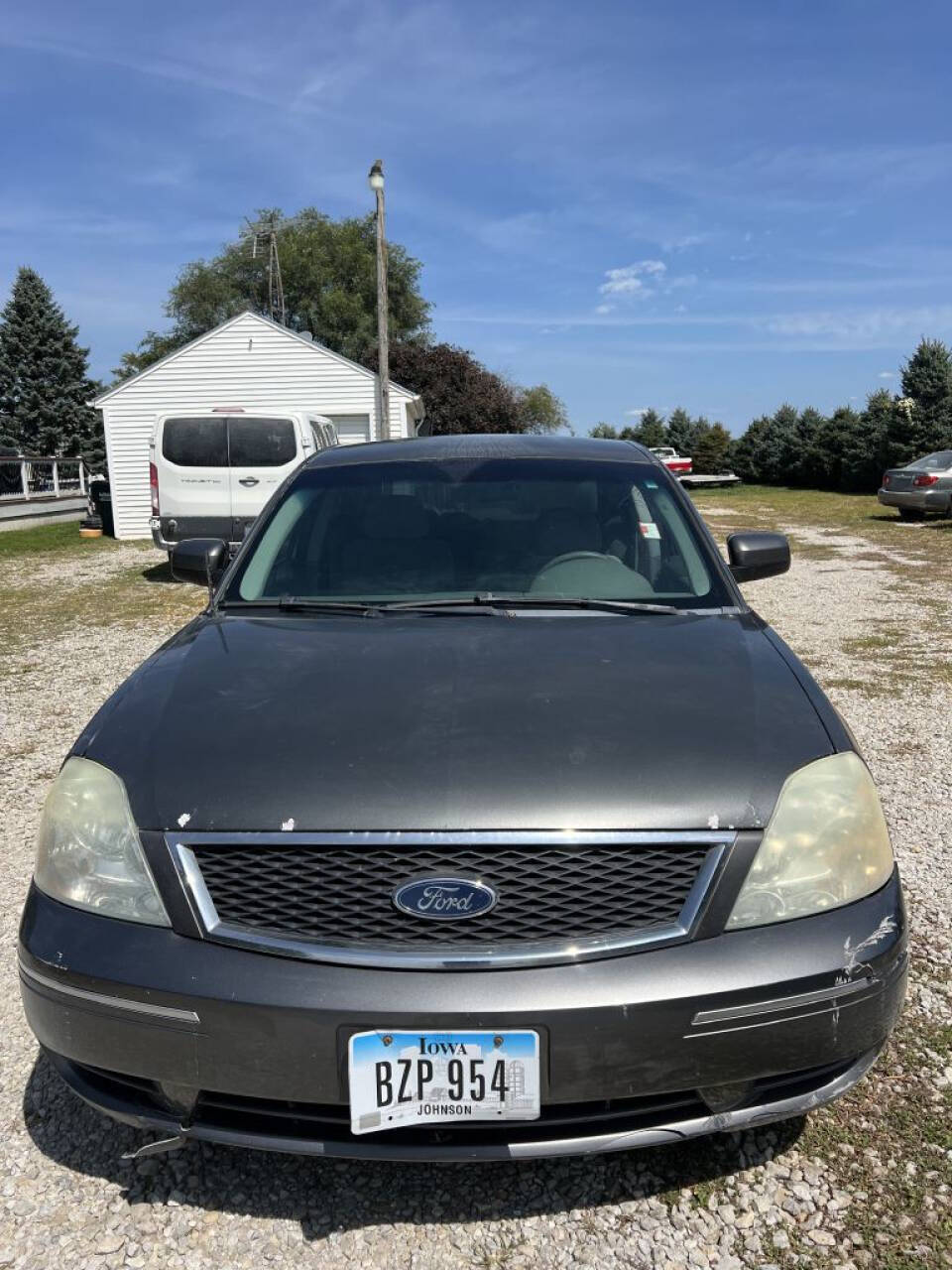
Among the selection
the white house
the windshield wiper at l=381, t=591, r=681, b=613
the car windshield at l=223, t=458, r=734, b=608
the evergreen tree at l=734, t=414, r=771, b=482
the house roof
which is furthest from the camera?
the evergreen tree at l=734, t=414, r=771, b=482

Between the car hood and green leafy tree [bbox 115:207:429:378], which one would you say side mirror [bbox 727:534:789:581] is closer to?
the car hood

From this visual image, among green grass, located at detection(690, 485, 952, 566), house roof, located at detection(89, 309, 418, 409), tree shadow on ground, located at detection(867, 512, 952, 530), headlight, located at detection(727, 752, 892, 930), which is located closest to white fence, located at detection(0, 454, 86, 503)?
house roof, located at detection(89, 309, 418, 409)

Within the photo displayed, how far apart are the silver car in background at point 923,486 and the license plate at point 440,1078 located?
62.2ft

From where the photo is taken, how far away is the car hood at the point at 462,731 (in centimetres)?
177

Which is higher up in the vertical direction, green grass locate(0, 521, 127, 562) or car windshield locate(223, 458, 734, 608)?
car windshield locate(223, 458, 734, 608)

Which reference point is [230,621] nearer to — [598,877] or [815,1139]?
[598,877]

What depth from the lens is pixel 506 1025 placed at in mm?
1611

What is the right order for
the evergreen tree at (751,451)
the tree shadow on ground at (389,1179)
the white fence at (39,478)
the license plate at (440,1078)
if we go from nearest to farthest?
the license plate at (440,1078) < the tree shadow on ground at (389,1179) < the white fence at (39,478) < the evergreen tree at (751,451)

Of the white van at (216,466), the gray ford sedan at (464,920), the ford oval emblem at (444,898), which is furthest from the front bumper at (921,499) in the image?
the ford oval emblem at (444,898)

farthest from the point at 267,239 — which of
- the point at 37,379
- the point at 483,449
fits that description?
the point at 483,449

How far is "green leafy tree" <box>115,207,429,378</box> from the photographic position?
49875 millimetres

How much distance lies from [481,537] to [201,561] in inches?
40.8

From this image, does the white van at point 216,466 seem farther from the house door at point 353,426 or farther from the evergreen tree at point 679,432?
the evergreen tree at point 679,432

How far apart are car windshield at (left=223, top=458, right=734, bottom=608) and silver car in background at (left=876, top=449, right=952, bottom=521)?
16996 millimetres
